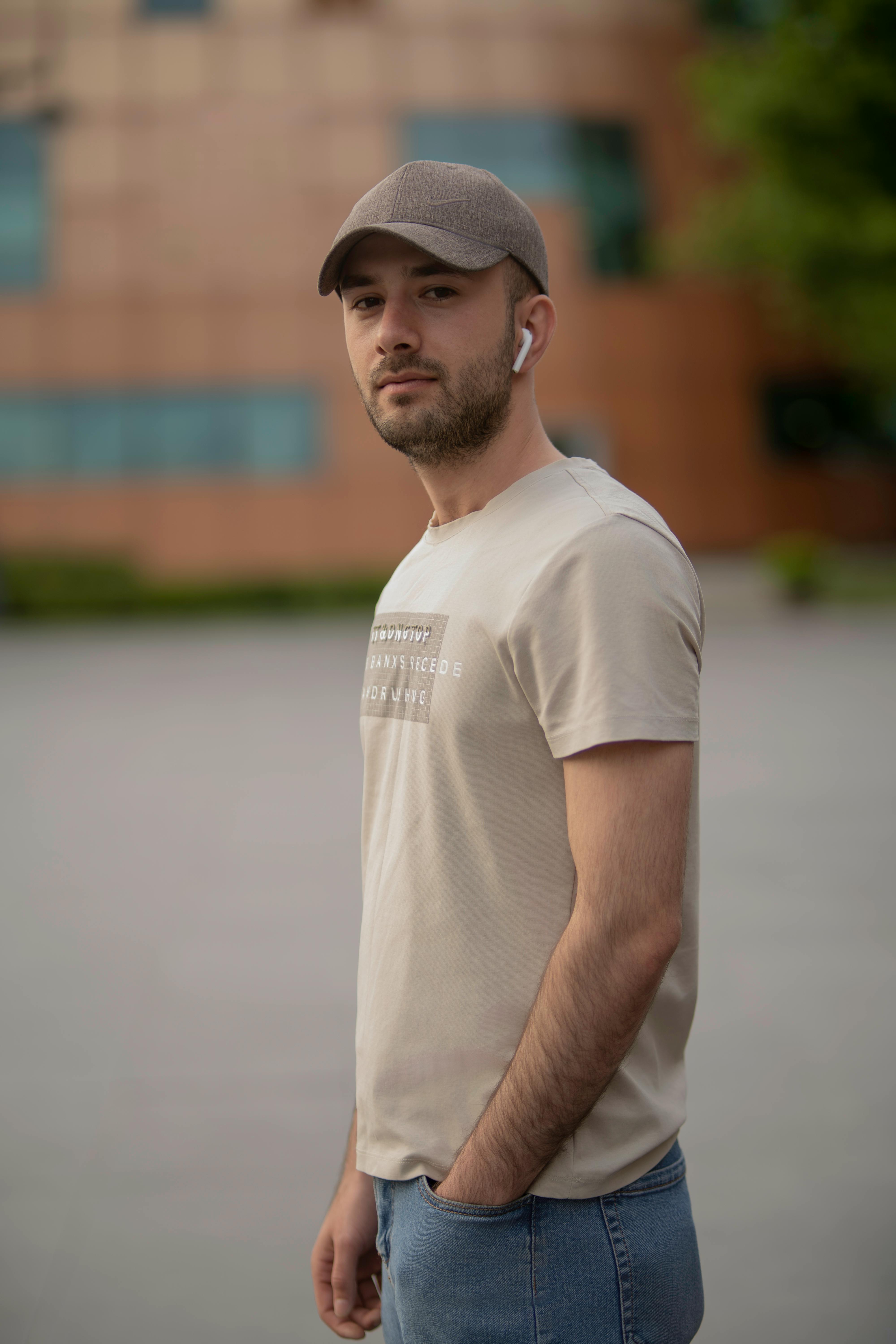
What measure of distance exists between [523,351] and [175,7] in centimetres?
3277

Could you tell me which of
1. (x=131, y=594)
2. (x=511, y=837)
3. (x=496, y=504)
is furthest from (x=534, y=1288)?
(x=131, y=594)

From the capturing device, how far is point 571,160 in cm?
2839

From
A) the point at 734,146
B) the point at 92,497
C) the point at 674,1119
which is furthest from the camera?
the point at 92,497

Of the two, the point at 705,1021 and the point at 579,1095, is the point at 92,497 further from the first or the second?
the point at 579,1095

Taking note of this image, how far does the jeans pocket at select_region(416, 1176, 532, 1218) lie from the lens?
1355 mm

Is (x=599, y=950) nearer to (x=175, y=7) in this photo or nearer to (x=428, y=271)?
(x=428, y=271)

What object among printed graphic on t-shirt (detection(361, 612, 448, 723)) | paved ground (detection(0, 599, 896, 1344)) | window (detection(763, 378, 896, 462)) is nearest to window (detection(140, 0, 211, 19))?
window (detection(763, 378, 896, 462))

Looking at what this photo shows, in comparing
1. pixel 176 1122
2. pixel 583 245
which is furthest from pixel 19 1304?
pixel 583 245

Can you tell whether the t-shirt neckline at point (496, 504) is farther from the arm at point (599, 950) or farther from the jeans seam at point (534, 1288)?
the jeans seam at point (534, 1288)

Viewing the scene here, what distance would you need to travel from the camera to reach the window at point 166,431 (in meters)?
27.2

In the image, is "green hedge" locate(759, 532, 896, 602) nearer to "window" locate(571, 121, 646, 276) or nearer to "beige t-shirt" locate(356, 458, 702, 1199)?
"window" locate(571, 121, 646, 276)

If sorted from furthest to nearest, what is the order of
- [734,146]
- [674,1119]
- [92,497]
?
[92,497]
[734,146]
[674,1119]

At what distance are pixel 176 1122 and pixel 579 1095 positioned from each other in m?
2.99

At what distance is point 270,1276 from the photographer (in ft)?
10.2
